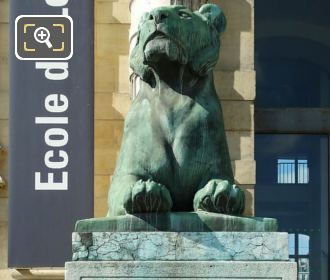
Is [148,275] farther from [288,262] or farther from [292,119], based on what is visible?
[292,119]

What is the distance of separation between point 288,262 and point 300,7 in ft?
29.1

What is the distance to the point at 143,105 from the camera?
24.6 ft

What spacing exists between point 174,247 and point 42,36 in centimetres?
690

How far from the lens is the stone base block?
23.1ft

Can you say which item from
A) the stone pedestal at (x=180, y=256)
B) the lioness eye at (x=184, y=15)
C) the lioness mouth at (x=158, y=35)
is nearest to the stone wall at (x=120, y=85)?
the lioness eye at (x=184, y=15)

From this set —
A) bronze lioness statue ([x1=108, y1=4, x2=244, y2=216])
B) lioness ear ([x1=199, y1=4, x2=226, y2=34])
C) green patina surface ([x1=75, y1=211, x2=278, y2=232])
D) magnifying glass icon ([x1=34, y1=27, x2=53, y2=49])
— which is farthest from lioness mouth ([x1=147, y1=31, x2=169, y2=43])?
magnifying glass icon ([x1=34, y1=27, x2=53, y2=49])

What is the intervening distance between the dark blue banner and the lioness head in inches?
233

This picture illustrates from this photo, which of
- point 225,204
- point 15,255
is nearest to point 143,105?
point 225,204

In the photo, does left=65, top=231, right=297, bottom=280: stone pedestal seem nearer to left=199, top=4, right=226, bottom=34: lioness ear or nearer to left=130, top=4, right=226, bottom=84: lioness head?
left=130, top=4, right=226, bottom=84: lioness head

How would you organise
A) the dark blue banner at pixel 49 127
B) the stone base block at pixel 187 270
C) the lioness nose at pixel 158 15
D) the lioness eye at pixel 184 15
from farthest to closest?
1. the dark blue banner at pixel 49 127
2. the lioness eye at pixel 184 15
3. the lioness nose at pixel 158 15
4. the stone base block at pixel 187 270

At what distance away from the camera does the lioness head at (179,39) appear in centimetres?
728

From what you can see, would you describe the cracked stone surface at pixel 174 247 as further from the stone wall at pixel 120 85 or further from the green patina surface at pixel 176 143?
the stone wall at pixel 120 85

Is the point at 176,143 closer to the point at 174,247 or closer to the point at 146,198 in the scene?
the point at 146,198

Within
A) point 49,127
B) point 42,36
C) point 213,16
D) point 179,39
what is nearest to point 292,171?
point 49,127
